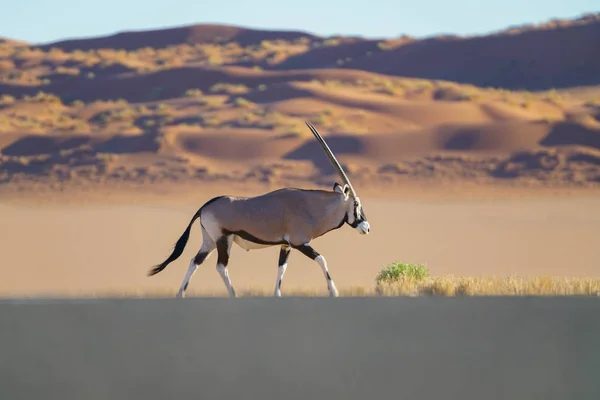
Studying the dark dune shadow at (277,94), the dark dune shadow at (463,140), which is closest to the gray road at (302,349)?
the dark dune shadow at (463,140)

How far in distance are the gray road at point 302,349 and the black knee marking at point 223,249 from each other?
12.4ft

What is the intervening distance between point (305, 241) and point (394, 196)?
80.6 ft

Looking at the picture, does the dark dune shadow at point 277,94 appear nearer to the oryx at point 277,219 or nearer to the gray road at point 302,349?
the oryx at point 277,219

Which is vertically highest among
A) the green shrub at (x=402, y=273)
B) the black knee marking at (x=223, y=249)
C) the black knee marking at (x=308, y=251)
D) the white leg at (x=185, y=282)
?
the black knee marking at (x=308, y=251)

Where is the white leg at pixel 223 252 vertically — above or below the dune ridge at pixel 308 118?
above

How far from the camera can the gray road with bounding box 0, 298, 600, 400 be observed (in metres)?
8.30

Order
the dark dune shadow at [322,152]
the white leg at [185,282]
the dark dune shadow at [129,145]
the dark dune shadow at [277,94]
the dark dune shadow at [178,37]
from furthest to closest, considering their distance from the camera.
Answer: the dark dune shadow at [178,37]
the dark dune shadow at [277,94]
the dark dune shadow at [129,145]
the dark dune shadow at [322,152]
the white leg at [185,282]

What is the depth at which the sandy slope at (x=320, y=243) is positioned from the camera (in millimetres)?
23609

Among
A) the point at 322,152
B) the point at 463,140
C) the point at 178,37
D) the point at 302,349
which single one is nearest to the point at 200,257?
the point at 302,349

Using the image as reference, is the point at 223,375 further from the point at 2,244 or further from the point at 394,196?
the point at 394,196

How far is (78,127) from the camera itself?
51219 mm

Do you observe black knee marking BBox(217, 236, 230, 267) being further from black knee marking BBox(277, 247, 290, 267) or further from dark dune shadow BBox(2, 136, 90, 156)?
dark dune shadow BBox(2, 136, 90, 156)

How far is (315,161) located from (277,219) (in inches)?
1141

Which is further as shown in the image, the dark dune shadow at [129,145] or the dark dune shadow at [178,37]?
the dark dune shadow at [178,37]
